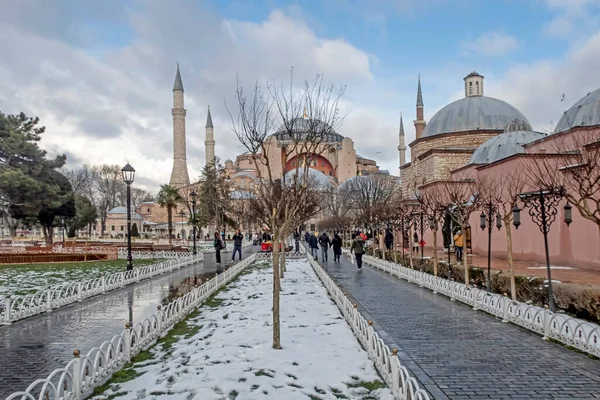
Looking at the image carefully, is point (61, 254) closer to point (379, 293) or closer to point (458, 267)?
point (379, 293)

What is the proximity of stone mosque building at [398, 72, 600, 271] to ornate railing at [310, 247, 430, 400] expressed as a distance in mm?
4884

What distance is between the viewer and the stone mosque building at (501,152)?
46.2ft

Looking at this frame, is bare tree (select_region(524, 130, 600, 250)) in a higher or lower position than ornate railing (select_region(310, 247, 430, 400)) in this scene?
higher

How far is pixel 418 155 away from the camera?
114 feet

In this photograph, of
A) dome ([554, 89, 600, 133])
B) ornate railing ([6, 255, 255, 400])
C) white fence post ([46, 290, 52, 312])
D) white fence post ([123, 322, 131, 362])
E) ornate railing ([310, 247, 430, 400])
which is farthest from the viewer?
dome ([554, 89, 600, 133])

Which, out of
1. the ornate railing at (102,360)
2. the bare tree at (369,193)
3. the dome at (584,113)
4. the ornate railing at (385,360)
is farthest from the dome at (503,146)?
the ornate railing at (102,360)

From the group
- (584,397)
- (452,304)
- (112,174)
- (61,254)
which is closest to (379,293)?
(452,304)

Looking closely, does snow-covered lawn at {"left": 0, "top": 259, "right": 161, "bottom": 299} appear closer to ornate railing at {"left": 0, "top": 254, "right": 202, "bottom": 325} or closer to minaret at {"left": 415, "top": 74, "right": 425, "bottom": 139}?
ornate railing at {"left": 0, "top": 254, "right": 202, "bottom": 325}

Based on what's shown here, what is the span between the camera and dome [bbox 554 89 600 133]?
19.3m

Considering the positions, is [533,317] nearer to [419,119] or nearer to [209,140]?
[419,119]

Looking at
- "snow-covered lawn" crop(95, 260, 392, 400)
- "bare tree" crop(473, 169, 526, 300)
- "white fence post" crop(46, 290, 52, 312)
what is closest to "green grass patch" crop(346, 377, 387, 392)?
"snow-covered lawn" crop(95, 260, 392, 400)

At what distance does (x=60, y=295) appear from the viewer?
370 inches

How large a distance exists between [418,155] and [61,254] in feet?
83.6

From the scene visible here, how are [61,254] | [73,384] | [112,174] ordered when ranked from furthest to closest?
[112,174] → [61,254] → [73,384]
